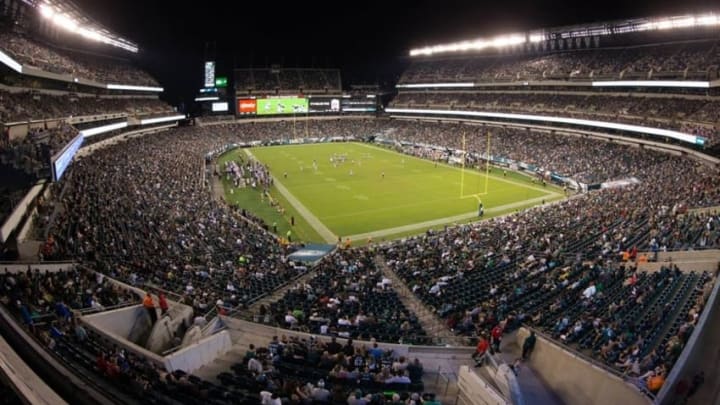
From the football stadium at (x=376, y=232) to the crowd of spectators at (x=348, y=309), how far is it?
0.30 ft

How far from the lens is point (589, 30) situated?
2158 inches

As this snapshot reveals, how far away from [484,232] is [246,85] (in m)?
67.4

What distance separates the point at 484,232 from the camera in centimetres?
2483

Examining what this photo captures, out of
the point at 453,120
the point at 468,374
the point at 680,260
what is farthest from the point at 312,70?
the point at 468,374

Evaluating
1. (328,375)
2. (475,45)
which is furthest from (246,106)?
(328,375)

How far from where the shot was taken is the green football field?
30.5 m

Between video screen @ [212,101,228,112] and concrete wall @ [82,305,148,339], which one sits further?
video screen @ [212,101,228,112]

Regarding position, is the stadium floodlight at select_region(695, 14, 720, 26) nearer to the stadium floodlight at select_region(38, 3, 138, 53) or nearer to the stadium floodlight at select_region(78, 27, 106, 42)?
the stadium floodlight at select_region(38, 3, 138, 53)

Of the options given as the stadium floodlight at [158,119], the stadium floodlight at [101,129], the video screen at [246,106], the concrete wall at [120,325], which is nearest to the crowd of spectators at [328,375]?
the concrete wall at [120,325]

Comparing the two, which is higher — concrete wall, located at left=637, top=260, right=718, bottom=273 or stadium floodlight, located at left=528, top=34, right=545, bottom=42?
stadium floodlight, located at left=528, top=34, right=545, bottom=42

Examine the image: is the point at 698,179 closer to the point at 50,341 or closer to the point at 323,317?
the point at 323,317

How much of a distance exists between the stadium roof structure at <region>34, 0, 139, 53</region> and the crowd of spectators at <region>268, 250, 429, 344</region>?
34.1 meters

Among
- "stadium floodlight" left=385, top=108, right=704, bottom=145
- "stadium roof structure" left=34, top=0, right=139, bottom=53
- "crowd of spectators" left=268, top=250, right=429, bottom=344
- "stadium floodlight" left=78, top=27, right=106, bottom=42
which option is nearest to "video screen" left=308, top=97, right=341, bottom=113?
"stadium floodlight" left=385, top=108, right=704, bottom=145

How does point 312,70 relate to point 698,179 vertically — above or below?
above
